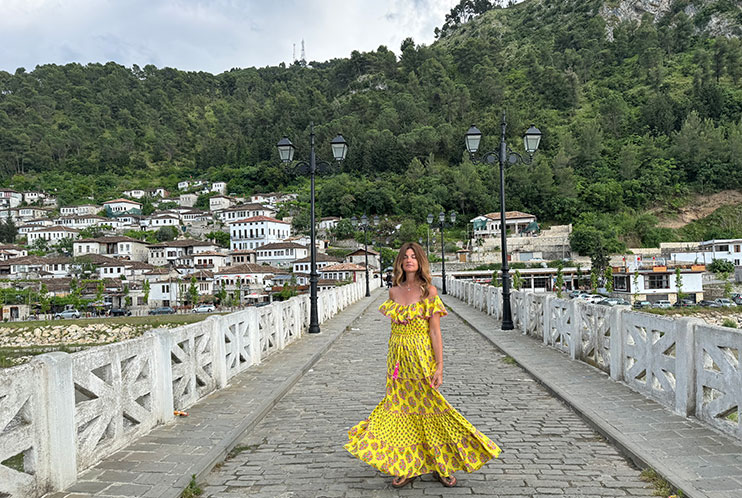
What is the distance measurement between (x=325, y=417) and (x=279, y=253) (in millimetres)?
67615

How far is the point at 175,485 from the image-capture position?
12.3 feet

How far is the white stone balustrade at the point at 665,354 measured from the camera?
449cm

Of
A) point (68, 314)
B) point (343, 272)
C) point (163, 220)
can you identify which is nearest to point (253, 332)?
point (343, 272)

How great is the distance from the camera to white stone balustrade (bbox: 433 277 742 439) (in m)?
4.49

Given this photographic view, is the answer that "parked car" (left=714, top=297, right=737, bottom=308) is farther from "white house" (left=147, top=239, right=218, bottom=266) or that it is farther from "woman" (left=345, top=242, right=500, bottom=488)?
"white house" (left=147, top=239, right=218, bottom=266)

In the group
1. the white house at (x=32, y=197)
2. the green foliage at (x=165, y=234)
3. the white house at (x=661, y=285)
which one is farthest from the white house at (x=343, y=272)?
the white house at (x=32, y=197)

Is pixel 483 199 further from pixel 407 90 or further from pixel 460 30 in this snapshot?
pixel 460 30

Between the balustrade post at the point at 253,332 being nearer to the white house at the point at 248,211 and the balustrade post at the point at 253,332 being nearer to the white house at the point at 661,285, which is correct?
the white house at the point at 661,285

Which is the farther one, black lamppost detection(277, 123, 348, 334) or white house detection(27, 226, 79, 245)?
white house detection(27, 226, 79, 245)

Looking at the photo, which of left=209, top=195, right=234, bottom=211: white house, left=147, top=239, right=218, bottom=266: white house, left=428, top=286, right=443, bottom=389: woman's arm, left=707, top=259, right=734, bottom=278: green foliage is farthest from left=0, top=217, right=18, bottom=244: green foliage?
left=707, top=259, right=734, bottom=278: green foliage

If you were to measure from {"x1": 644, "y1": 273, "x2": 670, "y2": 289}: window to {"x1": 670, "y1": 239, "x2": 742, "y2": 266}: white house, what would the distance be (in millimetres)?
10402

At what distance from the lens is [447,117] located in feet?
379

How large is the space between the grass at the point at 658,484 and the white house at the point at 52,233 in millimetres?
100441

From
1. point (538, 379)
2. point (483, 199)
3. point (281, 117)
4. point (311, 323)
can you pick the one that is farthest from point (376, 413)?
point (281, 117)
